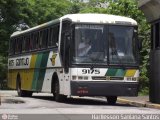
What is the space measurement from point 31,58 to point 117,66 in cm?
681

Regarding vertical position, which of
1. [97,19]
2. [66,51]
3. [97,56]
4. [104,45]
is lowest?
[97,56]

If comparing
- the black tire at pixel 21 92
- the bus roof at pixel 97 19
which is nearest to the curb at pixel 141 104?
the bus roof at pixel 97 19

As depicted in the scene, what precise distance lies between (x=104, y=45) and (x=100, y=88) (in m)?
1.63

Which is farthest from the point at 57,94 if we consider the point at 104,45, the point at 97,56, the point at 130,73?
the point at 130,73

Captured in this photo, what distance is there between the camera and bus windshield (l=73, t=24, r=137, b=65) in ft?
69.1

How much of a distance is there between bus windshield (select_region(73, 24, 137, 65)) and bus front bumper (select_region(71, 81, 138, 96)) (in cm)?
79

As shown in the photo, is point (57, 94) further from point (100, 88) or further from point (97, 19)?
point (97, 19)

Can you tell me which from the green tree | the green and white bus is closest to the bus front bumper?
the green and white bus

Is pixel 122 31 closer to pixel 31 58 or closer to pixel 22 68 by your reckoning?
pixel 31 58

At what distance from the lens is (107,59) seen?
21156 mm

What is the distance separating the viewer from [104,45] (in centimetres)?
2125

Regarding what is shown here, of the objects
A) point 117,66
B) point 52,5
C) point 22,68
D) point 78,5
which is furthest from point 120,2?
point 78,5

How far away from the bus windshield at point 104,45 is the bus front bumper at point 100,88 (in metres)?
0.79

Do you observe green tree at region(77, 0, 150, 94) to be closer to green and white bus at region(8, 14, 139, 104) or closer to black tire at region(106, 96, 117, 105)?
black tire at region(106, 96, 117, 105)
